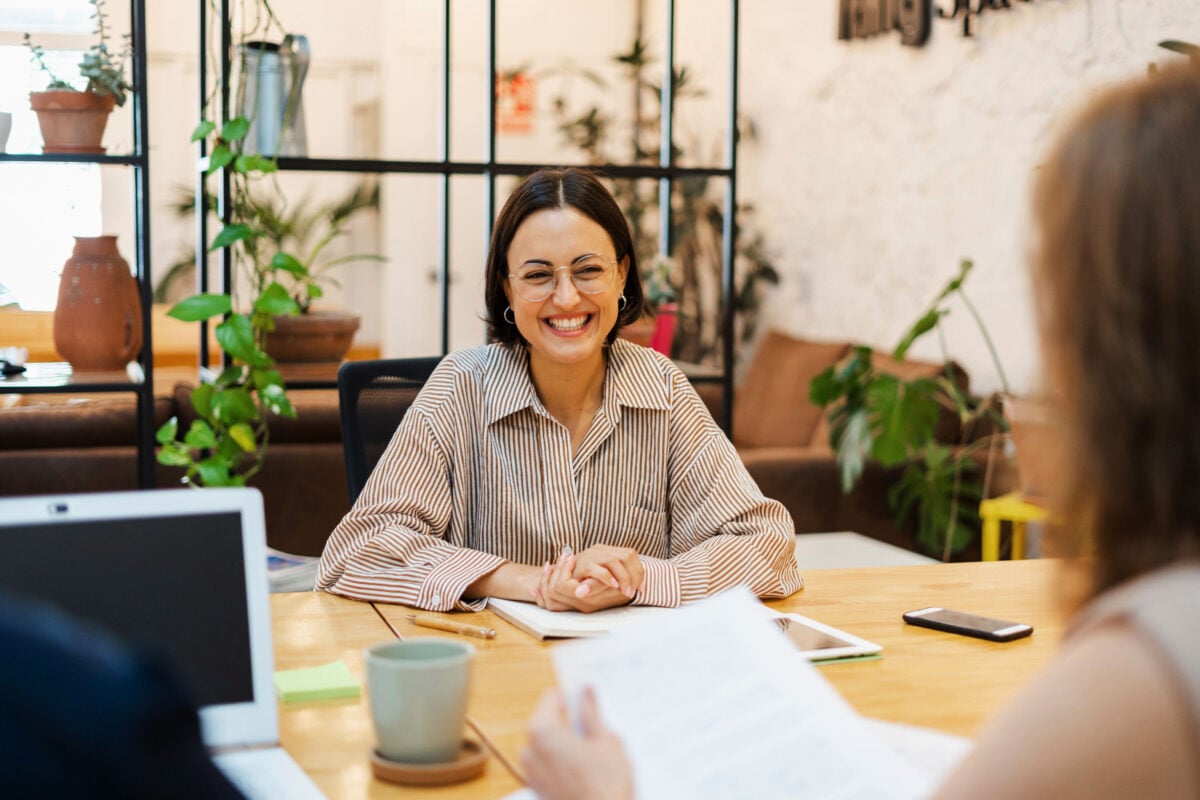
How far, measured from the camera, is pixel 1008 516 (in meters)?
3.46

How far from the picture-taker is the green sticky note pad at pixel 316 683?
4.11 ft

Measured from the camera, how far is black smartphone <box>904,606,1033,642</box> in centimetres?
151

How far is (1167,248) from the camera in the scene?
0.65m

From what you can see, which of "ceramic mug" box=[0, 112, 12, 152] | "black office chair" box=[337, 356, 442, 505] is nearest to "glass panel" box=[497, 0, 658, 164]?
"ceramic mug" box=[0, 112, 12, 152]

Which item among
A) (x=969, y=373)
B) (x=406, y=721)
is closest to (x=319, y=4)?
(x=969, y=373)

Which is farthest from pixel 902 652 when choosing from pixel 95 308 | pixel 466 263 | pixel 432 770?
pixel 466 263

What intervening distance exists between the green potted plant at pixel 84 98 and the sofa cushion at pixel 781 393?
8.86 feet

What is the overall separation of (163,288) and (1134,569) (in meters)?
7.32

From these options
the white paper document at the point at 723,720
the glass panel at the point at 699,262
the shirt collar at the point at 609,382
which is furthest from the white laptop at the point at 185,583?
the glass panel at the point at 699,262

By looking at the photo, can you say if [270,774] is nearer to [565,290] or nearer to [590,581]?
[590,581]

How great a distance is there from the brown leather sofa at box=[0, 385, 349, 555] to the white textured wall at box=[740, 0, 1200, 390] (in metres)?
2.09

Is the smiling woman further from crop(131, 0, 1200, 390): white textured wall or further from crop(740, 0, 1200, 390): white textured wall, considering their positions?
crop(740, 0, 1200, 390): white textured wall

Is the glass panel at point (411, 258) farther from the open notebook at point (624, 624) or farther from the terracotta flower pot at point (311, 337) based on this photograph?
the open notebook at point (624, 624)

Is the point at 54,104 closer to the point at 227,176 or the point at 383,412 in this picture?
the point at 227,176
